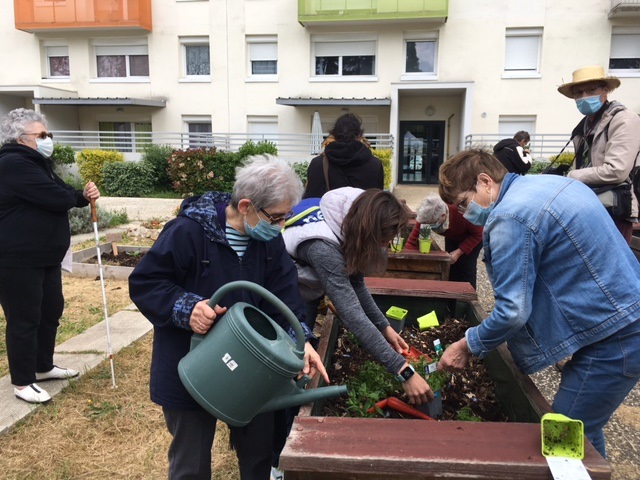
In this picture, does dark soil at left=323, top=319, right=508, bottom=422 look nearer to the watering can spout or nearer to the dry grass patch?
the watering can spout

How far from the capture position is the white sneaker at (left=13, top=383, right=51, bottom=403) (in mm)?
3182

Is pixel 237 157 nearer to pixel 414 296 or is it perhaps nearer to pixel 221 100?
pixel 221 100

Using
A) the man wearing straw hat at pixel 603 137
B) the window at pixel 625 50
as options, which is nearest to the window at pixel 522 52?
the window at pixel 625 50

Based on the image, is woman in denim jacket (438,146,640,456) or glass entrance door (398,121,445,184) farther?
glass entrance door (398,121,445,184)

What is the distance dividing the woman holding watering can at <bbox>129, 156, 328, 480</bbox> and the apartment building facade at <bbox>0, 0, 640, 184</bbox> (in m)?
14.5

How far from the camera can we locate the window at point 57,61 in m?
18.5

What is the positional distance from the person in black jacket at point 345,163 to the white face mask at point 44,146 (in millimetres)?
1811

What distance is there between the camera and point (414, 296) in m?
3.47

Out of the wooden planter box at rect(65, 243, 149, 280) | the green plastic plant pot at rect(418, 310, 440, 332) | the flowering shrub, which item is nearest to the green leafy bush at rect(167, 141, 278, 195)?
the flowering shrub

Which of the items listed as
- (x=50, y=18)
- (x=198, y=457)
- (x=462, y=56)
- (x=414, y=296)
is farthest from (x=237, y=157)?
(x=198, y=457)

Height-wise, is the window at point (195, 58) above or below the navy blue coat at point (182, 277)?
above

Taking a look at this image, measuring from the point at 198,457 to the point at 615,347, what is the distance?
1.51m

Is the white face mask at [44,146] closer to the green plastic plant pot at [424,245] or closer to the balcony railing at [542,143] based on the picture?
the green plastic plant pot at [424,245]

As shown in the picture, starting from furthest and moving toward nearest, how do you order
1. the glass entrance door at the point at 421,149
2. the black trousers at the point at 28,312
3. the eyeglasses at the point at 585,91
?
the glass entrance door at the point at 421,149 < the eyeglasses at the point at 585,91 < the black trousers at the point at 28,312
